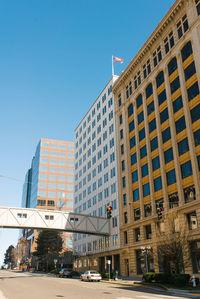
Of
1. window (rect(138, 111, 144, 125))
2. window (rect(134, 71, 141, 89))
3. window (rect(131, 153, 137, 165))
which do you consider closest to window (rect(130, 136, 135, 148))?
window (rect(131, 153, 137, 165))

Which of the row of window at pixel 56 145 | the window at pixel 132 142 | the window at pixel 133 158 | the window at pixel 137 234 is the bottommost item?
the window at pixel 137 234

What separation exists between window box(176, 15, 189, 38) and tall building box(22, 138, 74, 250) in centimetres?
10803

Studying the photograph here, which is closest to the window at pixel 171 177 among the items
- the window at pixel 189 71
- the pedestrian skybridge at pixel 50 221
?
the window at pixel 189 71

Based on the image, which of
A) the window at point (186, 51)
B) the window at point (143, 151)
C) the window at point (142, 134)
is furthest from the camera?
the window at point (142, 134)

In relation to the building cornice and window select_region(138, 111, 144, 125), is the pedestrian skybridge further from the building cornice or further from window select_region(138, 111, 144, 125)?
the building cornice

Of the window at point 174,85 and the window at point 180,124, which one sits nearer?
the window at point 180,124

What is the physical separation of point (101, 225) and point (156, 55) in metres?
33.3

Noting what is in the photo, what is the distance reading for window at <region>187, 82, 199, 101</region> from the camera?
127ft

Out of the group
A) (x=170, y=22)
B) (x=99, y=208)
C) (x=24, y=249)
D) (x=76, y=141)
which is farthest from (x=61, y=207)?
(x=170, y=22)

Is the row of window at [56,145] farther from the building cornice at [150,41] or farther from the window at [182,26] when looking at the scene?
the window at [182,26]

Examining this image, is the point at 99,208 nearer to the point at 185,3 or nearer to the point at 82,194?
the point at 82,194

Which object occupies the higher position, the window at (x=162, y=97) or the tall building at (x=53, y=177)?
the tall building at (x=53, y=177)

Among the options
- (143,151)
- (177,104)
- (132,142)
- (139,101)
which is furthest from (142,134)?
(177,104)

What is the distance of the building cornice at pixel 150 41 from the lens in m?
45.0
